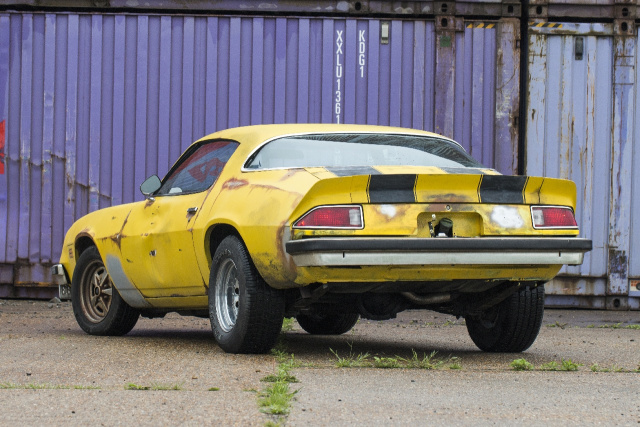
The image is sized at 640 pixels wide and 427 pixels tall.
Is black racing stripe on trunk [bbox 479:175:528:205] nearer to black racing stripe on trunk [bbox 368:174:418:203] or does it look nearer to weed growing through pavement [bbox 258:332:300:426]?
black racing stripe on trunk [bbox 368:174:418:203]

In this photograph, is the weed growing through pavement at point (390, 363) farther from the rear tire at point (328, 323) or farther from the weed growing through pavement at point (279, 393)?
the rear tire at point (328, 323)

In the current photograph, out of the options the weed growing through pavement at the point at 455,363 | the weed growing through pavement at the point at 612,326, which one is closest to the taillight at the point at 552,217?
the weed growing through pavement at the point at 455,363

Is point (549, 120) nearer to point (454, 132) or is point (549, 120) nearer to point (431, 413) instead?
point (454, 132)

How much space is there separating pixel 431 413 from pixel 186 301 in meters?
2.82

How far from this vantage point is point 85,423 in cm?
314

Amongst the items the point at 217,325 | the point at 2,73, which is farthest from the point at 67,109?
the point at 217,325

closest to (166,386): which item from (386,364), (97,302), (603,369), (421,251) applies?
(386,364)

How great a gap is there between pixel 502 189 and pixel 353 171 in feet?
2.45

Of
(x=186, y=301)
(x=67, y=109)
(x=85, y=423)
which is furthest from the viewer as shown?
(x=67, y=109)

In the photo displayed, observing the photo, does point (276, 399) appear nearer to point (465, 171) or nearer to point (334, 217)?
point (334, 217)

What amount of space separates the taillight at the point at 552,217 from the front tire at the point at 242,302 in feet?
4.48

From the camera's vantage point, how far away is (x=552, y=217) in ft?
16.6

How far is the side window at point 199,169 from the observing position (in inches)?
230

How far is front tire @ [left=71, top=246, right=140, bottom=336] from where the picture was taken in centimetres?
669
